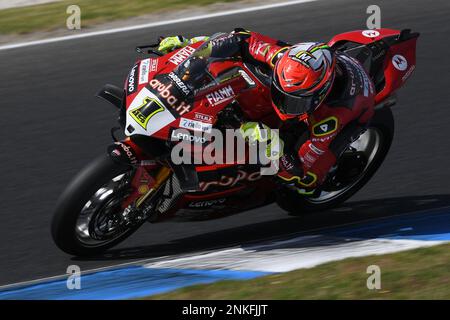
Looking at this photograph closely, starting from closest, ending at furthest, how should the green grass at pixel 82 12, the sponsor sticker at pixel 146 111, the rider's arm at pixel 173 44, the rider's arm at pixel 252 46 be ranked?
the sponsor sticker at pixel 146 111
the rider's arm at pixel 252 46
the rider's arm at pixel 173 44
the green grass at pixel 82 12

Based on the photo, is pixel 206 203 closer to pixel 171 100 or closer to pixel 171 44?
pixel 171 100

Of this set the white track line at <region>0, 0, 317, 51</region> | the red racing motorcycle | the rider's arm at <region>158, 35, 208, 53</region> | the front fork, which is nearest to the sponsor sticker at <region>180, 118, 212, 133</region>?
the red racing motorcycle

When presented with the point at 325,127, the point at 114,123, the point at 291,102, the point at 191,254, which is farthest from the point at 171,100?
the point at 114,123

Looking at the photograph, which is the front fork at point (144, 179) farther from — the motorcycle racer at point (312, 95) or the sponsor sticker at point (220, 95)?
the motorcycle racer at point (312, 95)

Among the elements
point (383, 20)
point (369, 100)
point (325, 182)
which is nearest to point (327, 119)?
point (369, 100)

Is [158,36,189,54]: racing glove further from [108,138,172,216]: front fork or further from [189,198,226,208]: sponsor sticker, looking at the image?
[189,198,226,208]: sponsor sticker

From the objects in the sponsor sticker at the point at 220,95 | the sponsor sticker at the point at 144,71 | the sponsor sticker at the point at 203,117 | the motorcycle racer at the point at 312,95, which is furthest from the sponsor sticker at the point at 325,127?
the sponsor sticker at the point at 144,71

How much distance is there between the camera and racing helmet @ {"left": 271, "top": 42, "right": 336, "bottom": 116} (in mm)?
5773

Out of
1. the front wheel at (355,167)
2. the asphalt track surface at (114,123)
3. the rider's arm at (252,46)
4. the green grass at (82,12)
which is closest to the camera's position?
the rider's arm at (252,46)

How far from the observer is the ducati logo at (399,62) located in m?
6.76

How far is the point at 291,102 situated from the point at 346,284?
117cm

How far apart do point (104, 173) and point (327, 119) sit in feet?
4.83

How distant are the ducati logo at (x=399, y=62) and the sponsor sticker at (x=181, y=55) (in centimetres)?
153

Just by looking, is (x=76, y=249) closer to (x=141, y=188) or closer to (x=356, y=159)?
(x=141, y=188)
